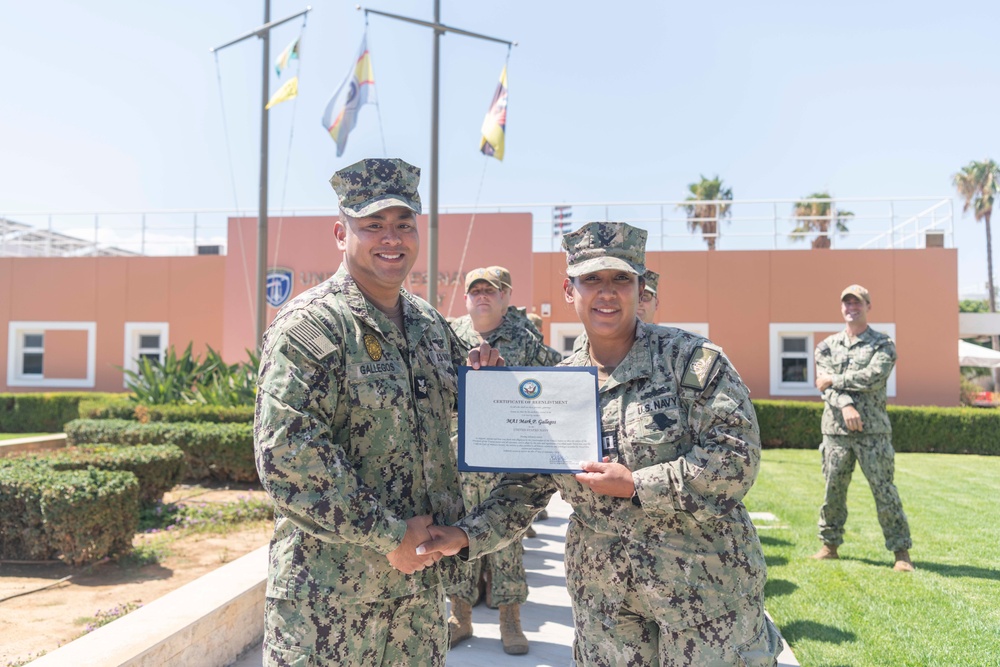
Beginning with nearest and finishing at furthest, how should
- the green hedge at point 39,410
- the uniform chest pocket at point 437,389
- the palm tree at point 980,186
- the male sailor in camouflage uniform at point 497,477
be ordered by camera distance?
the uniform chest pocket at point 437,389
the male sailor in camouflage uniform at point 497,477
the green hedge at point 39,410
the palm tree at point 980,186

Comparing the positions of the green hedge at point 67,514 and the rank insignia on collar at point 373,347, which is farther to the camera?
the green hedge at point 67,514

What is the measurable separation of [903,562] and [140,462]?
632 centimetres

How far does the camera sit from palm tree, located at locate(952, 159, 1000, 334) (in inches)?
1566

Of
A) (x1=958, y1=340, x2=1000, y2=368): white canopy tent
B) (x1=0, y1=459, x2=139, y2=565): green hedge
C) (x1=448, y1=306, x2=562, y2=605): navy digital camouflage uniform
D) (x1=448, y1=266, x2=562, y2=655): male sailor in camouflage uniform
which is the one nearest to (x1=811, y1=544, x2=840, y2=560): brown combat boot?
(x1=448, y1=266, x2=562, y2=655): male sailor in camouflage uniform

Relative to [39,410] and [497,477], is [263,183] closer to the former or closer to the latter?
[497,477]

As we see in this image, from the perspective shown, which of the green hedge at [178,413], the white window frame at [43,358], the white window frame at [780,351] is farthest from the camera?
the white window frame at [43,358]

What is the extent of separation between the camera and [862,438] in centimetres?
588

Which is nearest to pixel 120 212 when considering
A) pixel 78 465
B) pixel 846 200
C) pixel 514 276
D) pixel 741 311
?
pixel 514 276

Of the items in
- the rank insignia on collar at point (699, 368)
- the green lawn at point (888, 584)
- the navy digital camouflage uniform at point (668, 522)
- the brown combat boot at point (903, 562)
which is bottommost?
the green lawn at point (888, 584)

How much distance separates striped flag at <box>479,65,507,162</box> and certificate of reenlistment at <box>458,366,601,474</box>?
9.18 metres

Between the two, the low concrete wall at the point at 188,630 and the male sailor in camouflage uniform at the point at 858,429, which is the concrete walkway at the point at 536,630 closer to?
the low concrete wall at the point at 188,630

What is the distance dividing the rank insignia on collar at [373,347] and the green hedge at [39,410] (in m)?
16.5

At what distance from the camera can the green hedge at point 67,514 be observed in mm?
4648

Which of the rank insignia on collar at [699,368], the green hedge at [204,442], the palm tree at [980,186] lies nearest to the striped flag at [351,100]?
the green hedge at [204,442]
